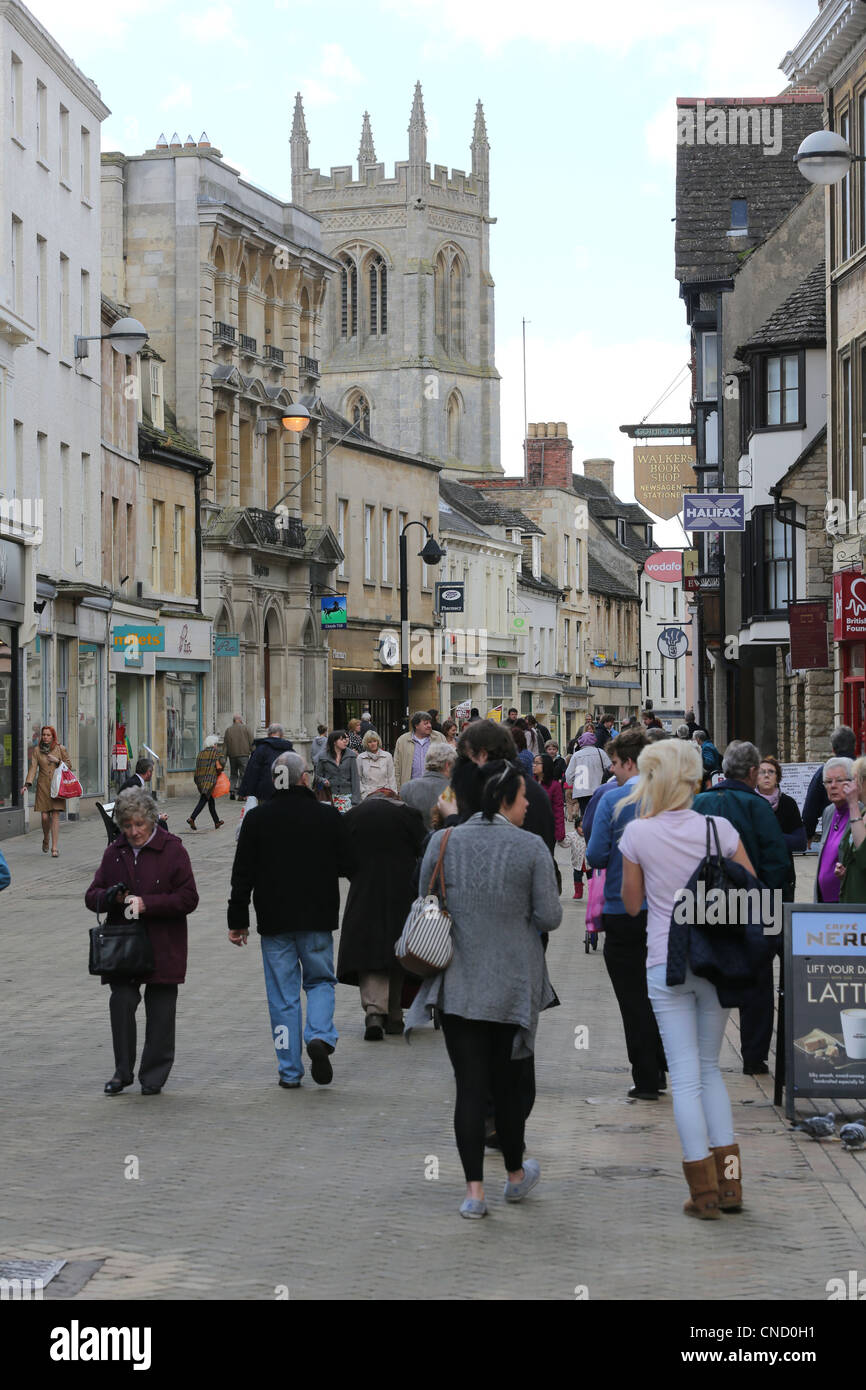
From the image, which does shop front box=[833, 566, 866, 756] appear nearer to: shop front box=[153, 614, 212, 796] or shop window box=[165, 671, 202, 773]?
shop front box=[153, 614, 212, 796]

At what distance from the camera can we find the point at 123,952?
10938 mm

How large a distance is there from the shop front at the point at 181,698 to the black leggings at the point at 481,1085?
35.4m

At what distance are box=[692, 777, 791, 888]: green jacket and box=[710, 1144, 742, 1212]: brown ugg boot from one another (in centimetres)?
271

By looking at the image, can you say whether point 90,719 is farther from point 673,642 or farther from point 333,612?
point 333,612

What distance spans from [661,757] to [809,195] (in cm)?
3977

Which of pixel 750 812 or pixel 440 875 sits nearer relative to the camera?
pixel 440 875

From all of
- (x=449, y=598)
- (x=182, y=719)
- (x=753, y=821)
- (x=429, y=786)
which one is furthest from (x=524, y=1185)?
(x=449, y=598)

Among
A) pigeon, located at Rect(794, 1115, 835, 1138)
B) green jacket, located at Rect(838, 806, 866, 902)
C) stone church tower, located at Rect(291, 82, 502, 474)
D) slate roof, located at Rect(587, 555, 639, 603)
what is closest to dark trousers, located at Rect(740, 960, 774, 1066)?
green jacket, located at Rect(838, 806, 866, 902)

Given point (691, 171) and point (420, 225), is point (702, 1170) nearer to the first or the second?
point (691, 171)

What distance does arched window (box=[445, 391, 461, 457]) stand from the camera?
11906 centimetres

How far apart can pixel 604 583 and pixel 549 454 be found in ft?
23.3

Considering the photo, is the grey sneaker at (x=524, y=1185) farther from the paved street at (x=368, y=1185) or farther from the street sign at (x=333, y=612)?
the street sign at (x=333, y=612)

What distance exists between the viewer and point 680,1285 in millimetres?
6918

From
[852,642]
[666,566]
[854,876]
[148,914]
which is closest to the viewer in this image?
[854,876]
